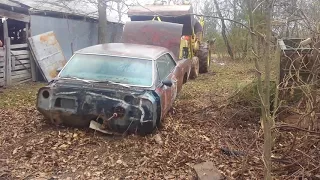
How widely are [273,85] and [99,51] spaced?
127 inches

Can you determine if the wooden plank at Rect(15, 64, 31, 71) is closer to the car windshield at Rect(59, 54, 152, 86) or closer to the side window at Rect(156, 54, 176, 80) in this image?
the car windshield at Rect(59, 54, 152, 86)

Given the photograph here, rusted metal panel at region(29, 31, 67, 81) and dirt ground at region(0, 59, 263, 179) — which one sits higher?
rusted metal panel at region(29, 31, 67, 81)

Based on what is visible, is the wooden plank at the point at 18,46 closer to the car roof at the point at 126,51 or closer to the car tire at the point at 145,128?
the car roof at the point at 126,51

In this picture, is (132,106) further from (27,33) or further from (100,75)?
(27,33)

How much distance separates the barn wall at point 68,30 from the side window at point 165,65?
634cm

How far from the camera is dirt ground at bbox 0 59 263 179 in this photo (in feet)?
14.0

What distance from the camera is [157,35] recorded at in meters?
9.29

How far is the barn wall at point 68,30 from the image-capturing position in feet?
38.9

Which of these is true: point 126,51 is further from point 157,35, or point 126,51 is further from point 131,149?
point 157,35

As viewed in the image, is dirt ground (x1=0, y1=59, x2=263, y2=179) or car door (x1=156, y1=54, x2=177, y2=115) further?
car door (x1=156, y1=54, x2=177, y2=115)

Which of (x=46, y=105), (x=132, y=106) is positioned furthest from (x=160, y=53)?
(x=46, y=105)

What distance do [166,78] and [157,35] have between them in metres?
3.25

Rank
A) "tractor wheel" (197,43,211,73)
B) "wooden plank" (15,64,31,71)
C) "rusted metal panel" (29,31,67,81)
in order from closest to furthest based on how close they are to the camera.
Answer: "wooden plank" (15,64,31,71) < "rusted metal panel" (29,31,67,81) < "tractor wheel" (197,43,211,73)

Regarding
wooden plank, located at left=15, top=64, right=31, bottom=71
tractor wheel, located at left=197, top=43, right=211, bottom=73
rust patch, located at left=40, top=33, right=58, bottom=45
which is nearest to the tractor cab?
tractor wheel, located at left=197, top=43, right=211, bottom=73
